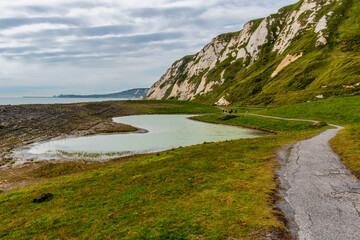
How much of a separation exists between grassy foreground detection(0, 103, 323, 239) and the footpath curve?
3.47ft

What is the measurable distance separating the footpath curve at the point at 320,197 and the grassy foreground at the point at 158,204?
3.47 ft

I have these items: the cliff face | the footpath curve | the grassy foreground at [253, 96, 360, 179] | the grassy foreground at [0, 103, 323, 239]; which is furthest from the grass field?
the cliff face

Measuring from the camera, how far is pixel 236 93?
14488 cm

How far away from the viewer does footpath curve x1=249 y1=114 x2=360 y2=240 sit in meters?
10.4

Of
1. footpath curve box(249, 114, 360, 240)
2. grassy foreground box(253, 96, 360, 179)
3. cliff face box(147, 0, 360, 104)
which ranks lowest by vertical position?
footpath curve box(249, 114, 360, 240)

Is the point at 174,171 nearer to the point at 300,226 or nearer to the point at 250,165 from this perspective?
the point at 250,165

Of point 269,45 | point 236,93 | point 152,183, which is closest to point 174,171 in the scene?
point 152,183

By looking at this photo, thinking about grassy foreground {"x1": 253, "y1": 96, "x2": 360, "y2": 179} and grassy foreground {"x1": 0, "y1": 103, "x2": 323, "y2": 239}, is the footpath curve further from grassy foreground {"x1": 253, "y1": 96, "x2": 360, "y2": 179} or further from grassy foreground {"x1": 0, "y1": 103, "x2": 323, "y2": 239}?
grassy foreground {"x1": 253, "y1": 96, "x2": 360, "y2": 179}

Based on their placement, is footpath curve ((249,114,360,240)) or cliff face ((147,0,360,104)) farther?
cliff face ((147,0,360,104))

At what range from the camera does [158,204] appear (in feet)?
47.9

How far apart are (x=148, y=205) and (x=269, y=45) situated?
194 metres

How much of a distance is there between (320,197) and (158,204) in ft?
35.9

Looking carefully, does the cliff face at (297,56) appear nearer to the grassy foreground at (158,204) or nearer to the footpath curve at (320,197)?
the footpath curve at (320,197)

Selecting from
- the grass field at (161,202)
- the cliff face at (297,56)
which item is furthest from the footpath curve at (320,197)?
the cliff face at (297,56)
